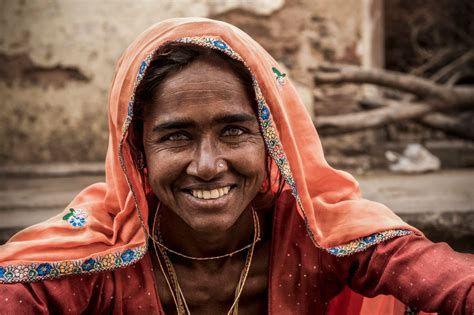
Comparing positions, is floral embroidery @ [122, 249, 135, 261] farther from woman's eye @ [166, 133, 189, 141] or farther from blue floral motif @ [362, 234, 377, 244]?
blue floral motif @ [362, 234, 377, 244]

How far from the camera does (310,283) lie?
2.20 meters

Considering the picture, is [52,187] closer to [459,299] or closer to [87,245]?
[87,245]

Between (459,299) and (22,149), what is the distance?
5339 mm

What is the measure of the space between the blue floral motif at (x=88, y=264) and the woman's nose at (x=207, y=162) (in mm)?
406

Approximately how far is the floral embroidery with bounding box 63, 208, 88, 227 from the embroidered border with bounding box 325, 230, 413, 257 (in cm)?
79

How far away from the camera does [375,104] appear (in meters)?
6.20

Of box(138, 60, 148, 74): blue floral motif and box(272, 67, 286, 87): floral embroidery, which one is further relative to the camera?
box(272, 67, 286, 87): floral embroidery

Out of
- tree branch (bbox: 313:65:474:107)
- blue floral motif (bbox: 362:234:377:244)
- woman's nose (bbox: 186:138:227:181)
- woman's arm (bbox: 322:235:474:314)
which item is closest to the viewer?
woman's arm (bbox: 322:235:474:314)

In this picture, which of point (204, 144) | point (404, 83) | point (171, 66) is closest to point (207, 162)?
point (204, 144)

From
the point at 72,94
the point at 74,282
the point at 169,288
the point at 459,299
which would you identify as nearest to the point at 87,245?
the point at 74,282

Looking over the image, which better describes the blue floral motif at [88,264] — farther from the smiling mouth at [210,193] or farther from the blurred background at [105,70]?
the blurred background at [105,70]

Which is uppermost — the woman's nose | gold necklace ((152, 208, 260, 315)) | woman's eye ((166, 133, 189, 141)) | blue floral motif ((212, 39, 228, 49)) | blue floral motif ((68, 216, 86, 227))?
blue floral motif ((212, 39, 228, 49))

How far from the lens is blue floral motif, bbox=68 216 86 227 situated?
6.64 ft

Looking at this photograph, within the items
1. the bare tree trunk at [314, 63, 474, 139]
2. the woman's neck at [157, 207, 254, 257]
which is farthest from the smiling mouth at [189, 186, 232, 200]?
the bare tree trunk at [314, 63, 474, 139]
